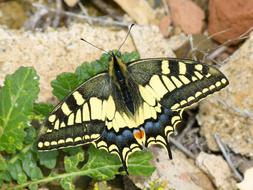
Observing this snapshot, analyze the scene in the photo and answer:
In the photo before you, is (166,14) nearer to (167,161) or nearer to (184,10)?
(184,10)

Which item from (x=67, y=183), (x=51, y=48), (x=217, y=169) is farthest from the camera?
(x=51, y=48)

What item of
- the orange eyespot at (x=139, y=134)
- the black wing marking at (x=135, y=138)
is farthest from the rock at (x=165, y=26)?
the orange eyespot at (x=139, y=134)

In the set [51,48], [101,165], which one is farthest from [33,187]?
[51,48]

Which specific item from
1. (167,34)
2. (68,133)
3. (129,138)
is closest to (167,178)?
(129,138)

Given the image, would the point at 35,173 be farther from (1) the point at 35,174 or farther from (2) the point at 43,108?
(2) the point at 43,108

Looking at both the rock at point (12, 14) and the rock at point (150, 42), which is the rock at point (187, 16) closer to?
the rock at point (150, 42)

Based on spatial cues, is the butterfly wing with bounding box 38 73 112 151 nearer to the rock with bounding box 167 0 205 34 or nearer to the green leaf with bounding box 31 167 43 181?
the green leaf with bounding box 31 167 43 181
